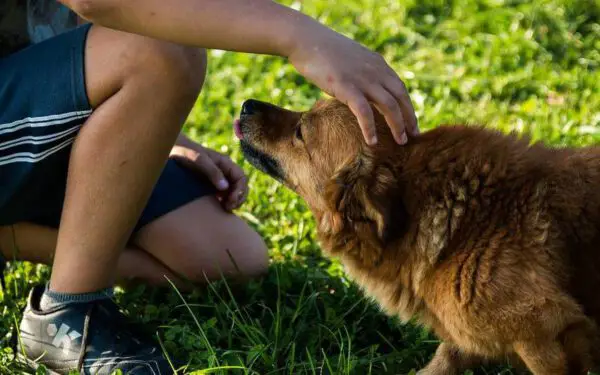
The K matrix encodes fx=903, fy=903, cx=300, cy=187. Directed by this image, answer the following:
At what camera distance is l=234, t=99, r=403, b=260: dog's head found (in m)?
2.97

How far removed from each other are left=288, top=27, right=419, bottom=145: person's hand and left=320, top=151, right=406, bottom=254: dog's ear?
40 cm

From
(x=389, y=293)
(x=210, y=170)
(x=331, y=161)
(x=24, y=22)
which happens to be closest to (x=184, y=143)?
(x=210, y=170)

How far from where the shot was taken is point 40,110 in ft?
10.6

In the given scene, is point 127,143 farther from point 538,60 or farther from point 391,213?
point 538,60

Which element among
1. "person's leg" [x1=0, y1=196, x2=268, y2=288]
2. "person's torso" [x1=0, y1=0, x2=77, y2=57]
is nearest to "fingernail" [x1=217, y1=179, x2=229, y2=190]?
"person's leg" [x1=0, y1=196, x2=268, y2=288]

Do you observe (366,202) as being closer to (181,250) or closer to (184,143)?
(181,250)

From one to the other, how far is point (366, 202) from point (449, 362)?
792 mm

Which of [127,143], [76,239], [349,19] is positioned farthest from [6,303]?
[349,19]

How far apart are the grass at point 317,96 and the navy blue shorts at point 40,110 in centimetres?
63

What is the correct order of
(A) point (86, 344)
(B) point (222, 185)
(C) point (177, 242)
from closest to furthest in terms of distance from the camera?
(A) point (86, 344) → (C) point (177, 242) → (B) point (222, 185)

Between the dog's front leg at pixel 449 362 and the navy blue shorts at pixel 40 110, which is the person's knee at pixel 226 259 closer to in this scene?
the navy blue shorts at pixel 40 110

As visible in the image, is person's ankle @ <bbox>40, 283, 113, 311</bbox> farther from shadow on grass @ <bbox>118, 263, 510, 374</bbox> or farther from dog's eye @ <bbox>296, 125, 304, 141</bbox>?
dog's eye @ <bbox>296, 125, 304, 141</bbox>

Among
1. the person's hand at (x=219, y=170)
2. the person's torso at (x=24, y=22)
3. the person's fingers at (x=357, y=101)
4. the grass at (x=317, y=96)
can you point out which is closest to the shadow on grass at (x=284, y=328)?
the grass at (x=317, y=96)

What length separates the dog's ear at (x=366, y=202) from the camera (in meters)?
2.94
